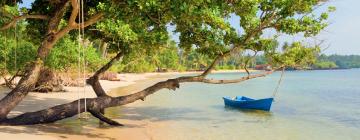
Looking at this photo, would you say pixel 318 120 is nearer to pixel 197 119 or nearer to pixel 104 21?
pixel 197 119

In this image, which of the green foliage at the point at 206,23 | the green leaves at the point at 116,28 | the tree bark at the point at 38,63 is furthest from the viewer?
the tree bark at the point at 38,63

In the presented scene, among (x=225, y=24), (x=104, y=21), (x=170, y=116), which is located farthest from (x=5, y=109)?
(x=170, y=116)

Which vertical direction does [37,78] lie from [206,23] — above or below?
below

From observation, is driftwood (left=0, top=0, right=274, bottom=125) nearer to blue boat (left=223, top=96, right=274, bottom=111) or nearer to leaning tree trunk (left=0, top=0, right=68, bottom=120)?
leaning tree trunk (left=0, top=0, right=68, bottom=120)

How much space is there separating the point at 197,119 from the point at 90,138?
6.74 metres

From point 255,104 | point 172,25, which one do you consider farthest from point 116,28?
point 255,104

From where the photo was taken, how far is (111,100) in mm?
12461

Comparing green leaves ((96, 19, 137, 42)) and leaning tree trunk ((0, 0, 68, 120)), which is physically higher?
green leaves ((96, 19, 137, 42))

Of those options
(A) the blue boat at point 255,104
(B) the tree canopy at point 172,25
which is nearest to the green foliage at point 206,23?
(B) the tree canopy at point 172,25

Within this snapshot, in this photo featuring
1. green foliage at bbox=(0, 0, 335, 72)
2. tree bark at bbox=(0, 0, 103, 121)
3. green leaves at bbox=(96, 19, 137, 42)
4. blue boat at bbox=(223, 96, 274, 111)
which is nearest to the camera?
green foliage at bbox=(0, 0, 335, 72)

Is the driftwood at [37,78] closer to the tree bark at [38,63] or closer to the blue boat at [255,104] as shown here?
the tree bark at [38,63]

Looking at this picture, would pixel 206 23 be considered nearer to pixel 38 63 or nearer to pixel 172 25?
pixel 172 25

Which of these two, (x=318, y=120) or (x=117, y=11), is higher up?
(x=117, y=11)

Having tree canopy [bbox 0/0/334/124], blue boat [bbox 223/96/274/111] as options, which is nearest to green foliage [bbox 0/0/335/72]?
tree canopy [bbox 0/0/334/124]
